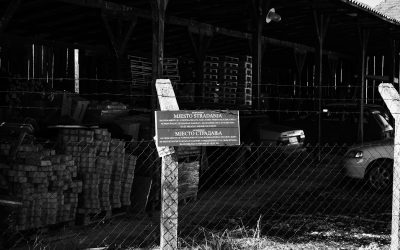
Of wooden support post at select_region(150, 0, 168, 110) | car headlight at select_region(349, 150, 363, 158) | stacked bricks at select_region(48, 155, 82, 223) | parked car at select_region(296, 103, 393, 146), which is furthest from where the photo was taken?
parked car at select_region(296, 103, 393, 146)

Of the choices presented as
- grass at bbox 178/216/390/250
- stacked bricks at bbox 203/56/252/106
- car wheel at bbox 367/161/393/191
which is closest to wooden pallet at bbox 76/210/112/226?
grass at bbox 178/216/390/250

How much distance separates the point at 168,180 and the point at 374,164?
8059 mm

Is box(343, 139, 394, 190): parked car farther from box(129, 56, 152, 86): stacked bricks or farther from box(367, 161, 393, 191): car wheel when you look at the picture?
box(129, 56, 152, 86): stacked bricks

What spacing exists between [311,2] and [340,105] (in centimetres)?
472

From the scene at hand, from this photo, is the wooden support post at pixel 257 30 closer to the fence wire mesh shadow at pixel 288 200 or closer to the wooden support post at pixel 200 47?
the fence wire mesh shadow at pixel 288 200

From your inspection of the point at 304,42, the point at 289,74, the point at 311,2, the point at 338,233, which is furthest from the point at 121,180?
the point at 289,74

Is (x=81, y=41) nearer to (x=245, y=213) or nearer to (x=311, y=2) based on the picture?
(x=311, y=2)

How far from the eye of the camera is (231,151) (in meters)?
13.0

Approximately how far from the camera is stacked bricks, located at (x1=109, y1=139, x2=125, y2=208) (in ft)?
28.9

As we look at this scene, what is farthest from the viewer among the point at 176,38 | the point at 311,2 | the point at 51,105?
the point at 176,38

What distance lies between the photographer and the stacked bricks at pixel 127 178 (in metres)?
9.02

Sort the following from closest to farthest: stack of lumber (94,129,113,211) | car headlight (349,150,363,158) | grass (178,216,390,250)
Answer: grass (178,216,390,250), stack of lumber (94,129,113,211), car headlight (349,150,363,158)

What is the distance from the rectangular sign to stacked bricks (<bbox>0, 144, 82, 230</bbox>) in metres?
3.44

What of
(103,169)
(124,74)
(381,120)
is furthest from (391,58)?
(103,169)
